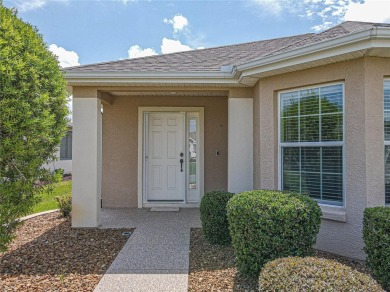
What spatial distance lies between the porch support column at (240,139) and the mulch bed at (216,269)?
1.62 meters

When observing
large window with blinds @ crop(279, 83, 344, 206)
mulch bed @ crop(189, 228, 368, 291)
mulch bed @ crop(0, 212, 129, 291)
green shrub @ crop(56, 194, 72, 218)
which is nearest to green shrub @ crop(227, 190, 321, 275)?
mulch bed @ crop(189, 228, 368, 291)

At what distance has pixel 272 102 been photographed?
495 cm

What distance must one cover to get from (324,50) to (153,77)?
3153 mm

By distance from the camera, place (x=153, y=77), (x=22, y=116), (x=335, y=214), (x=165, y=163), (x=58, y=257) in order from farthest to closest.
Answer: (x=165, y=163), (x=153, y=77), (x=58, y=257), (x=335, y=214), (x=22, y=116)

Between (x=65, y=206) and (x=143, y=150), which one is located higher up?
(x=143, y=150)

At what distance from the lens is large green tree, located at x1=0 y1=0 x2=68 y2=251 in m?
3.29

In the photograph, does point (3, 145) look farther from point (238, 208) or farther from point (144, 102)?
point (144, 102)

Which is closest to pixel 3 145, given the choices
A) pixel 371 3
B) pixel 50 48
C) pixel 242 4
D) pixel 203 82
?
pixel 50 48

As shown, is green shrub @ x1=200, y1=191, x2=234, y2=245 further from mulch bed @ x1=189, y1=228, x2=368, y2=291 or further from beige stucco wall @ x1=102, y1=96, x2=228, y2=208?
beige stucco wall @ x1=102, y1=96, x2=228, y2=208

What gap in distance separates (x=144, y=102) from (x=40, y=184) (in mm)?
3920

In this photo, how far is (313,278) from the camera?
229 cm

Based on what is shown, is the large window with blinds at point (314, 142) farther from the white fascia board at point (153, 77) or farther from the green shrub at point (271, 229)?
the white fascia board at point (153, 77)

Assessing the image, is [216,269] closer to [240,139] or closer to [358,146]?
[358,146]

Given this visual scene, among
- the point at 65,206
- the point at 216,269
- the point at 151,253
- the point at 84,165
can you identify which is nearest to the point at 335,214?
the point at 216,269
